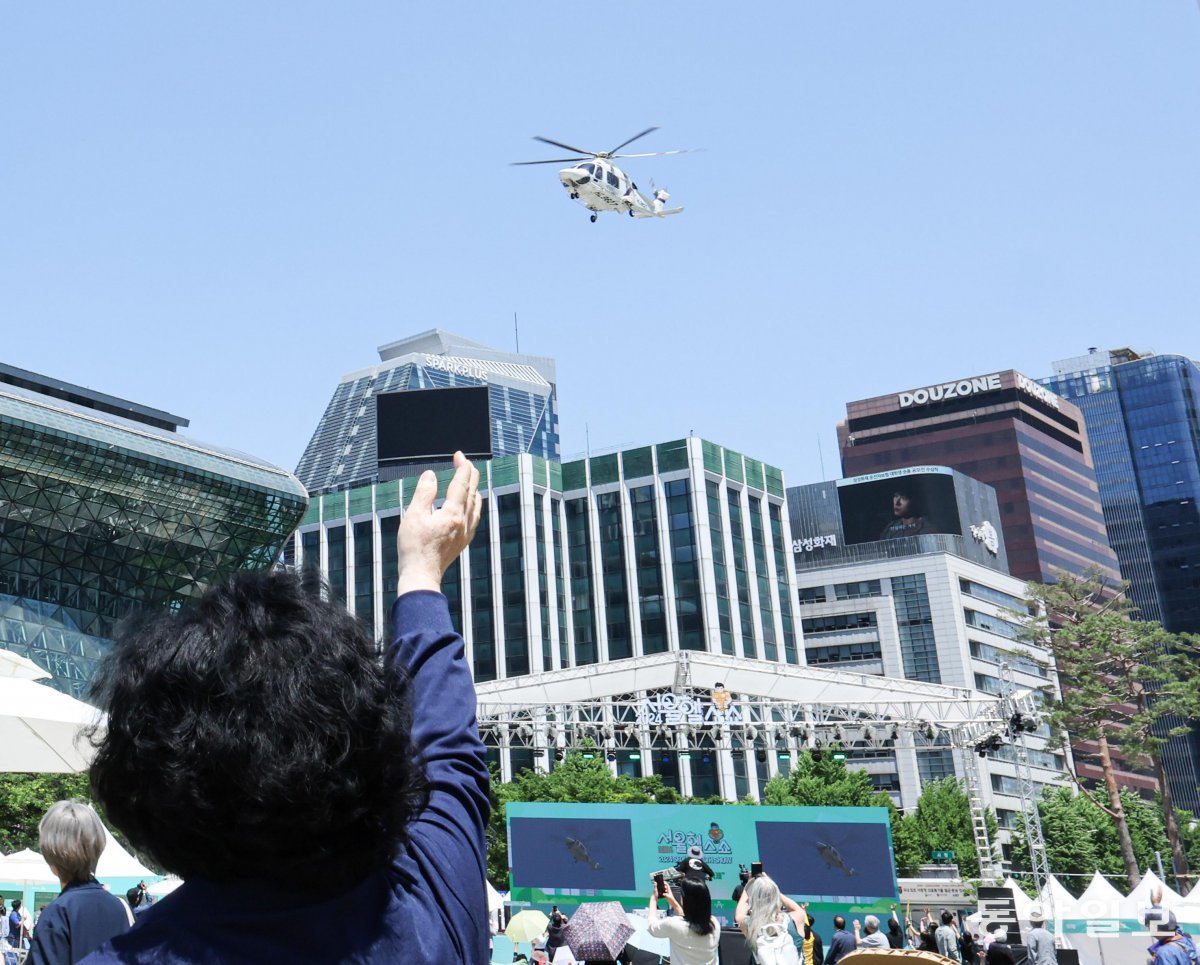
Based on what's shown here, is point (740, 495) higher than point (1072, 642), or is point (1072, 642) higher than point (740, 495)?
point (740, 495)

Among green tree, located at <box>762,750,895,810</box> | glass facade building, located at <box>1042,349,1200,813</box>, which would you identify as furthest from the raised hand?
glass facade building, located at <box>1042,349,1200,813</box>

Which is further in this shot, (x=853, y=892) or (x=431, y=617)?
(x=853, y=892)

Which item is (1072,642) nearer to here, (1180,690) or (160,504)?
(1180,690)

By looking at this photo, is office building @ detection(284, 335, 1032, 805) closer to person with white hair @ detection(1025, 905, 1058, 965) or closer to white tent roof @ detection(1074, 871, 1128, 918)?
white tent roof @ detection(1074, 871, 1128, 918)

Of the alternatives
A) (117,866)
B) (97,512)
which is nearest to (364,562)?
(97,512)

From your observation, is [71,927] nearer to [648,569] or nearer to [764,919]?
[764,919]

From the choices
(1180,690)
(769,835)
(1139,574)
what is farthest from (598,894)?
(1139,574)

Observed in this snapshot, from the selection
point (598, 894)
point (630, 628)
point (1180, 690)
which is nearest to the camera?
point (598, 894)
